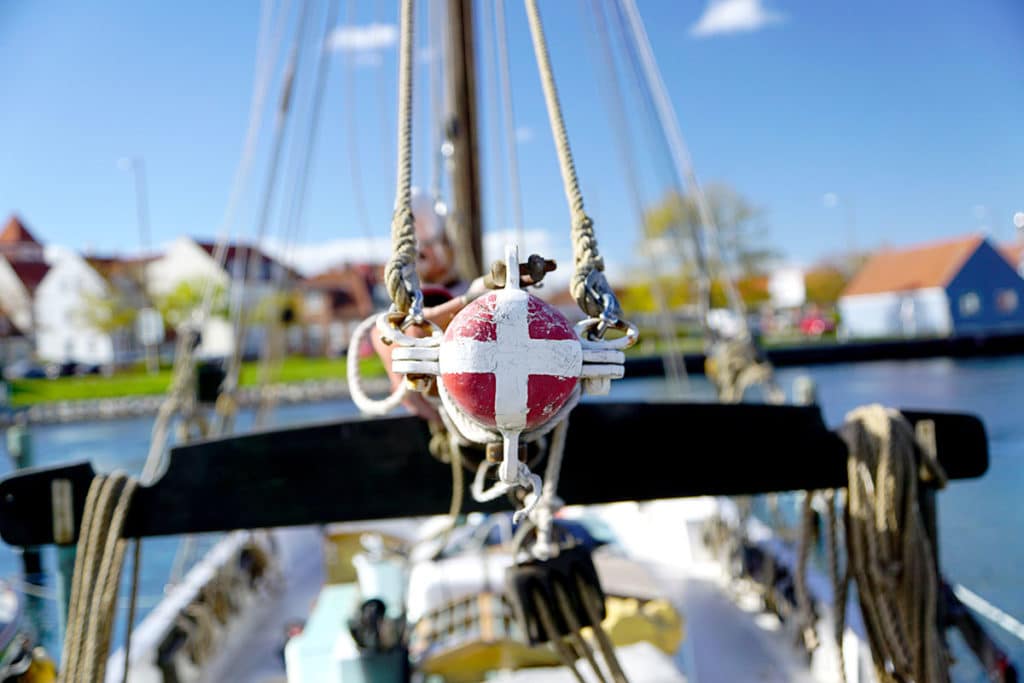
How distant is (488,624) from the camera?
3.21 metres

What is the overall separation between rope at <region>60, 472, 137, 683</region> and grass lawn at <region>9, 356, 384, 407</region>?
24.5m

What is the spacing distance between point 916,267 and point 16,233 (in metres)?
48.6

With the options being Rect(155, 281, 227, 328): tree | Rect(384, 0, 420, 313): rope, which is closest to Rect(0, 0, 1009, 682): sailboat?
Rect(384, 0, 420, 313): rope

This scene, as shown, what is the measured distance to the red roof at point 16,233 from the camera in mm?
47219

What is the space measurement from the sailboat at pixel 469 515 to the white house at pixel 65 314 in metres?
41.0

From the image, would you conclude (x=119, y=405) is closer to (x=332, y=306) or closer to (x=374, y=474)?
(x=332, y=306)

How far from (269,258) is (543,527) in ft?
153

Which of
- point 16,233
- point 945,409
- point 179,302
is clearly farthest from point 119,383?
point 945,409

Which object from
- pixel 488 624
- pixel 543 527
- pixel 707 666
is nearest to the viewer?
pixel 543 527

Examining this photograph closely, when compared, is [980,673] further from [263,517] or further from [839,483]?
[263,517]

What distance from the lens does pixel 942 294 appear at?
33.4 m

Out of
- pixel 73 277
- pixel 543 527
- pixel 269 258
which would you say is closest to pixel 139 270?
pixel 73 277

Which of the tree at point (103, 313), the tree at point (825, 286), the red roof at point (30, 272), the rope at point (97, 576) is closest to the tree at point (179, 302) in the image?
the tree at point (103, 313)

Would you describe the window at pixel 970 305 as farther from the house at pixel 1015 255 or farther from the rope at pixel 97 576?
the rope at pixel 97 576
